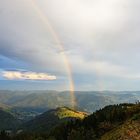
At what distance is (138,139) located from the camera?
7706cm

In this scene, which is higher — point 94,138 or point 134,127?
point 134,127

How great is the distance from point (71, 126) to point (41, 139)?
83.2 feet

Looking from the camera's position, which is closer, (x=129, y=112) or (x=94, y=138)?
(x=94, y=138)

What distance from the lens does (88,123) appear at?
16912cm

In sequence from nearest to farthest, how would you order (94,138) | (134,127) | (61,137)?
(134,127), (94,138), (61,137)

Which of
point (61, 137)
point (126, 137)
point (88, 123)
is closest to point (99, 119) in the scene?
point (88, 123)

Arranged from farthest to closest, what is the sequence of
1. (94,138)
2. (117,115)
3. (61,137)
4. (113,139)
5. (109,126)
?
(61,137)
(117,115)
(109,126)
(94,138)
(113,139)

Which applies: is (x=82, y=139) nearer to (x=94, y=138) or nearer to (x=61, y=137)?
(x=94, y=138)

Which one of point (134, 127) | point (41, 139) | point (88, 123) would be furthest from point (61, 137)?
point (134, 127)

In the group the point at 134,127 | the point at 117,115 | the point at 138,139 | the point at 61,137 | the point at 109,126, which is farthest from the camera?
the point at 61,137

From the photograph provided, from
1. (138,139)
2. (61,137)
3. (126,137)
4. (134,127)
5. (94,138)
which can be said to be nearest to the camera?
(138,139)

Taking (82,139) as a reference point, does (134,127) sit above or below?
above

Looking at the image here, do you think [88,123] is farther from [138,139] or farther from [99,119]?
[138,139]

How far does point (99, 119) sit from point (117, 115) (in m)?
17.4
